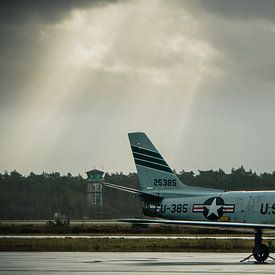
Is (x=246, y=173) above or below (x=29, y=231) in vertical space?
above

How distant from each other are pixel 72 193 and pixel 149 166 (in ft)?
270

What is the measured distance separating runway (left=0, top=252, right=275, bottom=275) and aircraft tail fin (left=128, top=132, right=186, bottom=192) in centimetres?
1087

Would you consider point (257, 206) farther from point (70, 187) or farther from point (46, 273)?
point (70, 187)

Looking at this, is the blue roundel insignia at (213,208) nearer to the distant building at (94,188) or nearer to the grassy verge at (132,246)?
the grassy verge at (132,246)

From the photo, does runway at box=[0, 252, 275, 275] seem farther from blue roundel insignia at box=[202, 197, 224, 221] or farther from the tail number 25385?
the tail number 25385

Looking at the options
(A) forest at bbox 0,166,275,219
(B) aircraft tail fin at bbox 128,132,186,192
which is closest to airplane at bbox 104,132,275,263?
(B) aircraft tail fin at bbox 128,132,186,192

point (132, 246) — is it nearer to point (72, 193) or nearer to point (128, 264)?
point (128, 264)

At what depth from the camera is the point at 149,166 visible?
166 feet

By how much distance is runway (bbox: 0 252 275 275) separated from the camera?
27705 mm

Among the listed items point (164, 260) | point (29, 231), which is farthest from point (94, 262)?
point (29, 231)

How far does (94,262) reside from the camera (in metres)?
32.3

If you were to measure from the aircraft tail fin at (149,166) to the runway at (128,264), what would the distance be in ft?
35.7

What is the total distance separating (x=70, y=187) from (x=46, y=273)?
4380 inches

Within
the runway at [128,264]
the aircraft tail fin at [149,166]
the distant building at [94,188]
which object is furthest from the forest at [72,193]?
the runway at [128,264]
